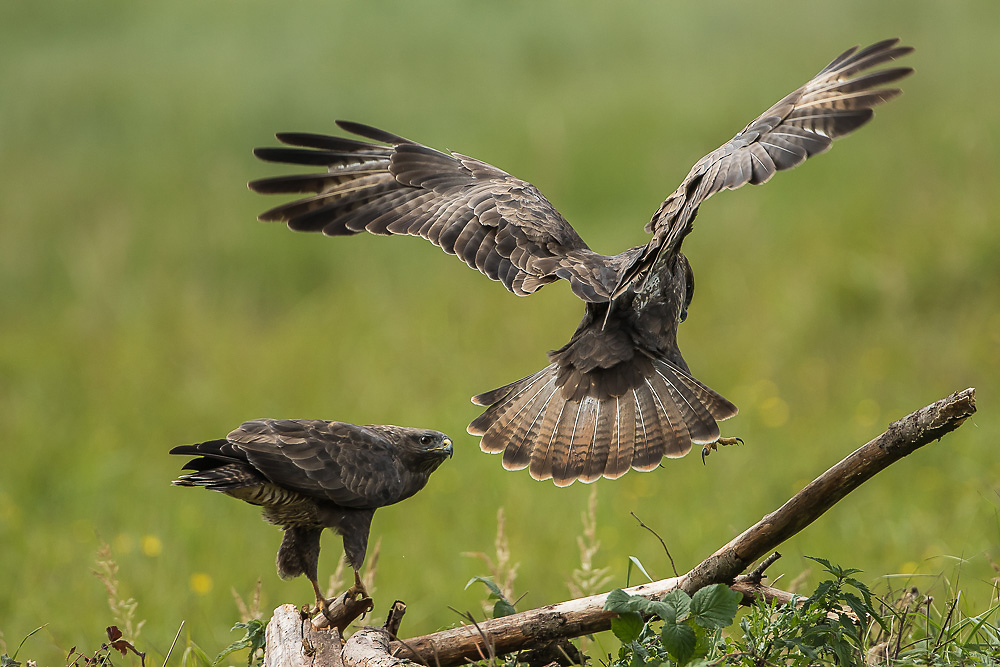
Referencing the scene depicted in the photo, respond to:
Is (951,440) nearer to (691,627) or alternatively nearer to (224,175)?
(691,627)

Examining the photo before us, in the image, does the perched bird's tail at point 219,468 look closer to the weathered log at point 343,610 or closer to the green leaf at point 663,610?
the weathered log at point 343,610

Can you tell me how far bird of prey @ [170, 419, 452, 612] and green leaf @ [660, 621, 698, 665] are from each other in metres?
1.08

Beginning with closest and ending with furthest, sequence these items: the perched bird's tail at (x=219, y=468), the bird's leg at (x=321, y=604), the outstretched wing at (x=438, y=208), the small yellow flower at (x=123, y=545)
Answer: the perched bird's tail at (x=219, y=468) → the bird's leg at (x=321, y=604) → the outstretched wing at (x=438, y=208) → the small yellow flower at (x=123, y=545)

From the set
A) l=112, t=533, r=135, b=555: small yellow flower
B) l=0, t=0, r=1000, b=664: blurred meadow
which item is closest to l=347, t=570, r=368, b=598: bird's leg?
l=0, t=0, r=1000, b=664: blurred meadow

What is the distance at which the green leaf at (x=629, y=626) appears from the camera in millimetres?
3035

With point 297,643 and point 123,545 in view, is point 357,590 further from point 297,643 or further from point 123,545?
point 123,545

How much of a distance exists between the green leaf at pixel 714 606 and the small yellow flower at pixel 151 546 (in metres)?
4.64

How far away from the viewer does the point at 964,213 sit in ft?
31.5

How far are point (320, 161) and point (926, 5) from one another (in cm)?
1097

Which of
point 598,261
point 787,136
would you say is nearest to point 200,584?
point 598,261

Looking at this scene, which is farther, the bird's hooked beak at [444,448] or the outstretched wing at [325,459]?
the bird's hooked beak at [444,448]

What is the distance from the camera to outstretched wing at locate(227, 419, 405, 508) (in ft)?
11.1

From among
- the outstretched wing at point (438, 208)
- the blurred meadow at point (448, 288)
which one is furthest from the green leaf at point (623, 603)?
the blurred meadow at point (448, 288)

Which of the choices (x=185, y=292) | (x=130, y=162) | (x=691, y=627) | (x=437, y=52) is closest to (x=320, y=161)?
(x=691, y=627)
